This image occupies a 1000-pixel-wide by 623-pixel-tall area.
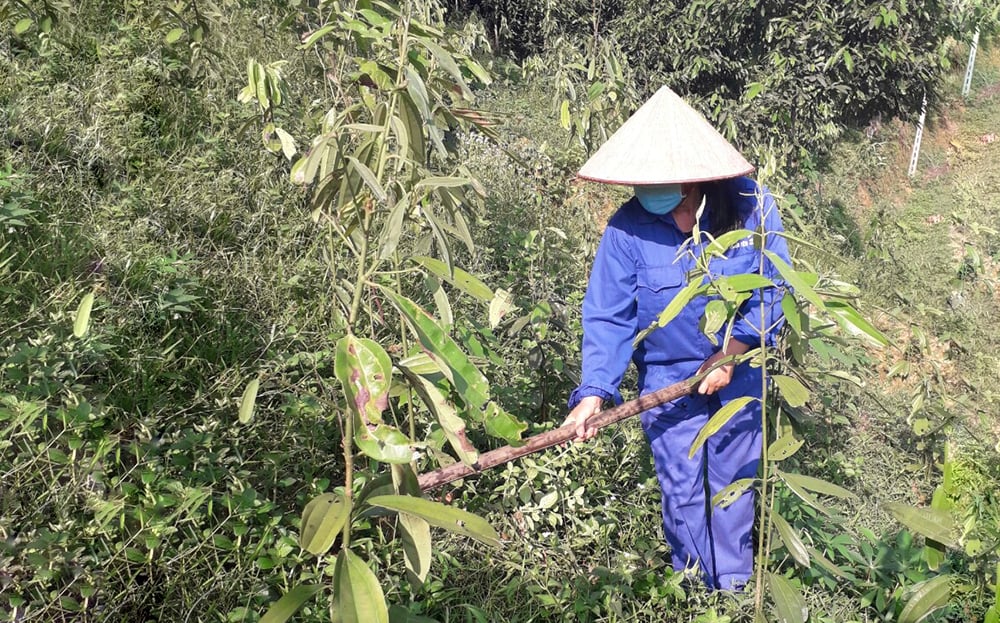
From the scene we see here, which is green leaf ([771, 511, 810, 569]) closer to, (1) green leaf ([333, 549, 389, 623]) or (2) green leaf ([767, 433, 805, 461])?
(2) green leaf ([767, 433, 805, 461])

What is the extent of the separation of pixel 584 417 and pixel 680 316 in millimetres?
389

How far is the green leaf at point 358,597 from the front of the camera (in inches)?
39.1

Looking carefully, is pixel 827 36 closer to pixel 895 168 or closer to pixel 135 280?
pixel 895 168

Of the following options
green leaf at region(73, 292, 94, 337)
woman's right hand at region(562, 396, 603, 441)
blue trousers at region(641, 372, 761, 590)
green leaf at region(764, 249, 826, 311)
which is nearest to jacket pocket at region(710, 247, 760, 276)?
blue trousers at region(641, 372, 761, 590)

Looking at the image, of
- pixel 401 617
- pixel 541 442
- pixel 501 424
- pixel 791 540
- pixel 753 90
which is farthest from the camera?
pixel 753 90

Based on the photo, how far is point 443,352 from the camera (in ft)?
3.47

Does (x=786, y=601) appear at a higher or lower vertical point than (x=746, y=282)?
lower

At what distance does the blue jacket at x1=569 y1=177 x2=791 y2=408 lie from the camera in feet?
6.75

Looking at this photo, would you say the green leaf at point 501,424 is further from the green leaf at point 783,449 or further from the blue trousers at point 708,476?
the blue trousers at point 708,476

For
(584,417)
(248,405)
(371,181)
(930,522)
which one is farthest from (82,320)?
(930,522)

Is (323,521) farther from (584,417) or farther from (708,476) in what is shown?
(708,476)

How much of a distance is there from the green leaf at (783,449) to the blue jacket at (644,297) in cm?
59

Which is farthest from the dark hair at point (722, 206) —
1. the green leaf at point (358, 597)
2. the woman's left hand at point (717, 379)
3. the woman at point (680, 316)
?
the green leaf at point (358, 597)

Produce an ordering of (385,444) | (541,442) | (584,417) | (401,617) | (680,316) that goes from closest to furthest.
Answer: (385,444), (401,617), (541,442), (584,417), (680,316)
